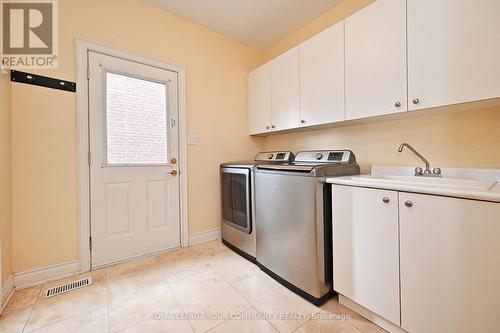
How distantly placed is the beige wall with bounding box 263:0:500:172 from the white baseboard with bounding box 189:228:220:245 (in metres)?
1.57

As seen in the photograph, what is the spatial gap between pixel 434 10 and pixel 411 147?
869mm

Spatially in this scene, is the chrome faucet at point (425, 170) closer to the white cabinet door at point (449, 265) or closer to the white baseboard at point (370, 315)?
the white cabinet door at point (449, 265)

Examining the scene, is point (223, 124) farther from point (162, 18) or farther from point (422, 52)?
point (422, 52)

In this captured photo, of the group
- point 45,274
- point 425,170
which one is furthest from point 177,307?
point 425,170

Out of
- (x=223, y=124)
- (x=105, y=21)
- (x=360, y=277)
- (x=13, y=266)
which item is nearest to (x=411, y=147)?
(x=360, y=277)

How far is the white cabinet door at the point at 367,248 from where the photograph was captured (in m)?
1.12

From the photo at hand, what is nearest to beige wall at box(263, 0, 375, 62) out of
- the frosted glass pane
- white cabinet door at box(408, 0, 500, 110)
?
Result: white cabinet door at box(408, 0, 500, 110)

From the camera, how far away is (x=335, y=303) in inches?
55.8

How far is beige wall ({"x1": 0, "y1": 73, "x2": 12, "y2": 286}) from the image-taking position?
1.37 metres

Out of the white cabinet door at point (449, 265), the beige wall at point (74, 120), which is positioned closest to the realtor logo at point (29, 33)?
the beige wall at point (74, 120)

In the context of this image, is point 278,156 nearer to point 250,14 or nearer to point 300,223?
point 300,223

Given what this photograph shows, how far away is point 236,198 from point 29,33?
221cm

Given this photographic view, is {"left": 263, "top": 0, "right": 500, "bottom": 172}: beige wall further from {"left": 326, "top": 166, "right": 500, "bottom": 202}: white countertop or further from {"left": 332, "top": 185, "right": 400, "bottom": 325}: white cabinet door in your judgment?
{"left": 332, "top": 185, "right": 400, "bottom": 325}: white cabinet door

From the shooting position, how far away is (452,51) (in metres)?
1.18
